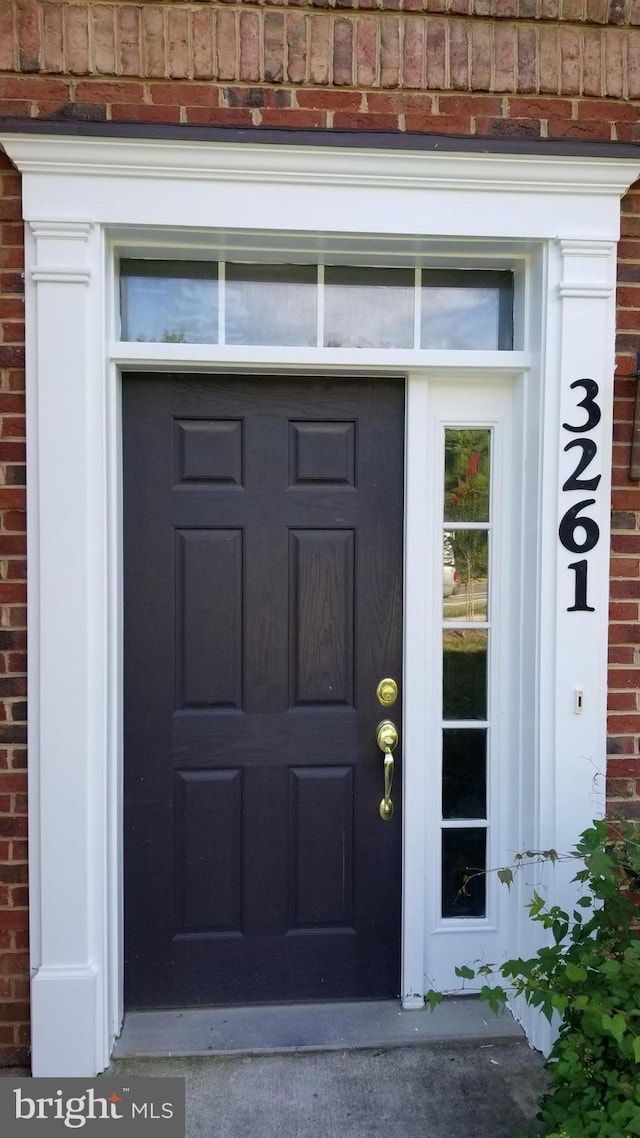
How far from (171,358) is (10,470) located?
0.66 m

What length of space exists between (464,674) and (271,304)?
1.55 m

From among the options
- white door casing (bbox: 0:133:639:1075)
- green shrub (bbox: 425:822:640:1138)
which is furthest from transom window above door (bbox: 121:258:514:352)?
green shrub (bbox: 425:822:640:1138)

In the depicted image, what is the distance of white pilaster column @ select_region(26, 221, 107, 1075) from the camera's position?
2.42 m

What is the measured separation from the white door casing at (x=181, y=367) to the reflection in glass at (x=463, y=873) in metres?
→ 0.24

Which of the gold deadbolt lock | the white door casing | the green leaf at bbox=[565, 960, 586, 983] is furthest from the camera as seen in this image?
the gold deadbolt lock

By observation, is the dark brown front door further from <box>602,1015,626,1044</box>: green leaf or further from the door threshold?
<box>602,1015,626,1044</box>: green leaf

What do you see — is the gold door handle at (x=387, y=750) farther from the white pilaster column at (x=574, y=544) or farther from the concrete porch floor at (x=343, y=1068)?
the concrete porch floor at (x=343, y=1068)

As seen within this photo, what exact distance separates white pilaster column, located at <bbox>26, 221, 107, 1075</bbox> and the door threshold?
0.80ft

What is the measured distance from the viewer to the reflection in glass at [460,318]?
2738 mm

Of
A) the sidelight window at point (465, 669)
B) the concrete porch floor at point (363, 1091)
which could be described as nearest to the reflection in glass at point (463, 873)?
the sidelight window at point (465, 669)

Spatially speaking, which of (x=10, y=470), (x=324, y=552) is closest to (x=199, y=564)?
(x=324, y=552)

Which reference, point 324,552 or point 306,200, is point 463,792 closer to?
point 324,552

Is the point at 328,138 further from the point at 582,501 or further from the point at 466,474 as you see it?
the point at 582,501

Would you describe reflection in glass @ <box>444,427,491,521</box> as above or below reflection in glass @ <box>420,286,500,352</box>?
below
